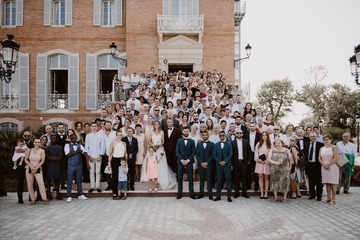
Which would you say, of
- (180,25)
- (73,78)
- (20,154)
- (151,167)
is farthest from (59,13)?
(151,167)

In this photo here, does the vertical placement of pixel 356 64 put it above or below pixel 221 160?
above

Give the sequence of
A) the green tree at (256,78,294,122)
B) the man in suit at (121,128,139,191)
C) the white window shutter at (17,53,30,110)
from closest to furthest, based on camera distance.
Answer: the man in suit at (121,128,139,191), the white window shutter at (17,53,30,110), the green tree at (256,78,294,122)

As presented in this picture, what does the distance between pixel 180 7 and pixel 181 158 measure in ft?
46.1

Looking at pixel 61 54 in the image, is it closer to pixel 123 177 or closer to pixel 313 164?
pixel 123 177

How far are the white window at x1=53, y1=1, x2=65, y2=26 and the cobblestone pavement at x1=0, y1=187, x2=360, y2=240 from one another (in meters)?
16.1

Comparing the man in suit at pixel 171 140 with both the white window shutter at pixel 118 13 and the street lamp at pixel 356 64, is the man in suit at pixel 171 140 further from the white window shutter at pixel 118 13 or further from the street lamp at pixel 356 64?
the white window shutter at pixel 118 13

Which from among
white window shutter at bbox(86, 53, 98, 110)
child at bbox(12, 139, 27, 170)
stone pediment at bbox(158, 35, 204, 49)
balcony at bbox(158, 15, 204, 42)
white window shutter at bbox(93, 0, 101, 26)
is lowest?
child at bbox(12, 139, 27, 170)

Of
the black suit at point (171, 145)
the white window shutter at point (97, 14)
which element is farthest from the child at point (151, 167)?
the white window shutter at point (97, 14)

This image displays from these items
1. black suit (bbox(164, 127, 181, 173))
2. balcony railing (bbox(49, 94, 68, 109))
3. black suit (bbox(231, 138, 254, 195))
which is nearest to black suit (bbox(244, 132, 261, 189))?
black suit (bbox(231, 138, 254, 195))

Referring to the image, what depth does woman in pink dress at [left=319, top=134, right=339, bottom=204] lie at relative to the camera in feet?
29.1

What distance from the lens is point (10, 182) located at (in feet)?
46.4

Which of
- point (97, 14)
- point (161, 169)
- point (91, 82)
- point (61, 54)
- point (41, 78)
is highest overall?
point (97, 14)

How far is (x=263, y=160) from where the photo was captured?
30.7 ft

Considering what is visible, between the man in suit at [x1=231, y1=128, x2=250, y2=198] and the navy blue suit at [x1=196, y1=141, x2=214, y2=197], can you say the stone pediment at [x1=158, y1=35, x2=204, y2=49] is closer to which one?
the man in suit at [x1=231, y1=128, x2=250, y2=198]
